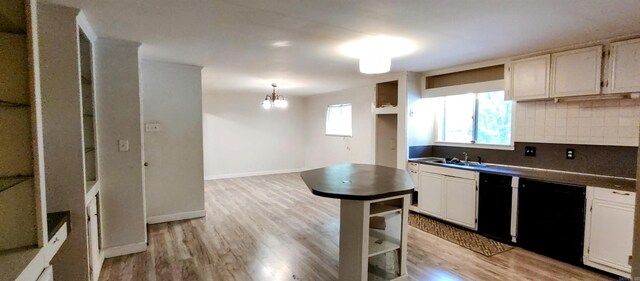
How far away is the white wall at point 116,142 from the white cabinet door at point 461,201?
3.72 meters

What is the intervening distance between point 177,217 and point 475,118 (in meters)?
4.50

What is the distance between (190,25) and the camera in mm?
2477

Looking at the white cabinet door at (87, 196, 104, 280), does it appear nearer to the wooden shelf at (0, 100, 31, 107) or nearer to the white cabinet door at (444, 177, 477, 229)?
the wooden shelf at (0, 100, 31, 107)

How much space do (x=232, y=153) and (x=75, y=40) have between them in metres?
5.44

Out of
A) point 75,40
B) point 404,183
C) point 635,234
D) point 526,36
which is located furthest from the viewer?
point 526,36

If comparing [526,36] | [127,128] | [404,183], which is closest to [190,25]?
[127,128]

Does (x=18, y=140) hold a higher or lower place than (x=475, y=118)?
lower

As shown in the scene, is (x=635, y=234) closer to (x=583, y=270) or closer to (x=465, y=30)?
(x=465, y=30)

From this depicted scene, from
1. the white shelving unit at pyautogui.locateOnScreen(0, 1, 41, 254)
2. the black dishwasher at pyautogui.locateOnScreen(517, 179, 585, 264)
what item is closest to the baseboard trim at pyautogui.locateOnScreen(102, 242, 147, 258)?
the white shelving unit at pyautogui.locateOnScreen(0, 1, 41, 254)

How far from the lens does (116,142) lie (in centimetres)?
296

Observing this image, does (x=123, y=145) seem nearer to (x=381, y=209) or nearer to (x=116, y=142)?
(x=116, y=142)

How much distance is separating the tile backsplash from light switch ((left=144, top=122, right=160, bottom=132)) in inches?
184

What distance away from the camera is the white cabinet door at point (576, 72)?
9.30ft

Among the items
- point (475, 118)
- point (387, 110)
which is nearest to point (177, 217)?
point (387, 110)
